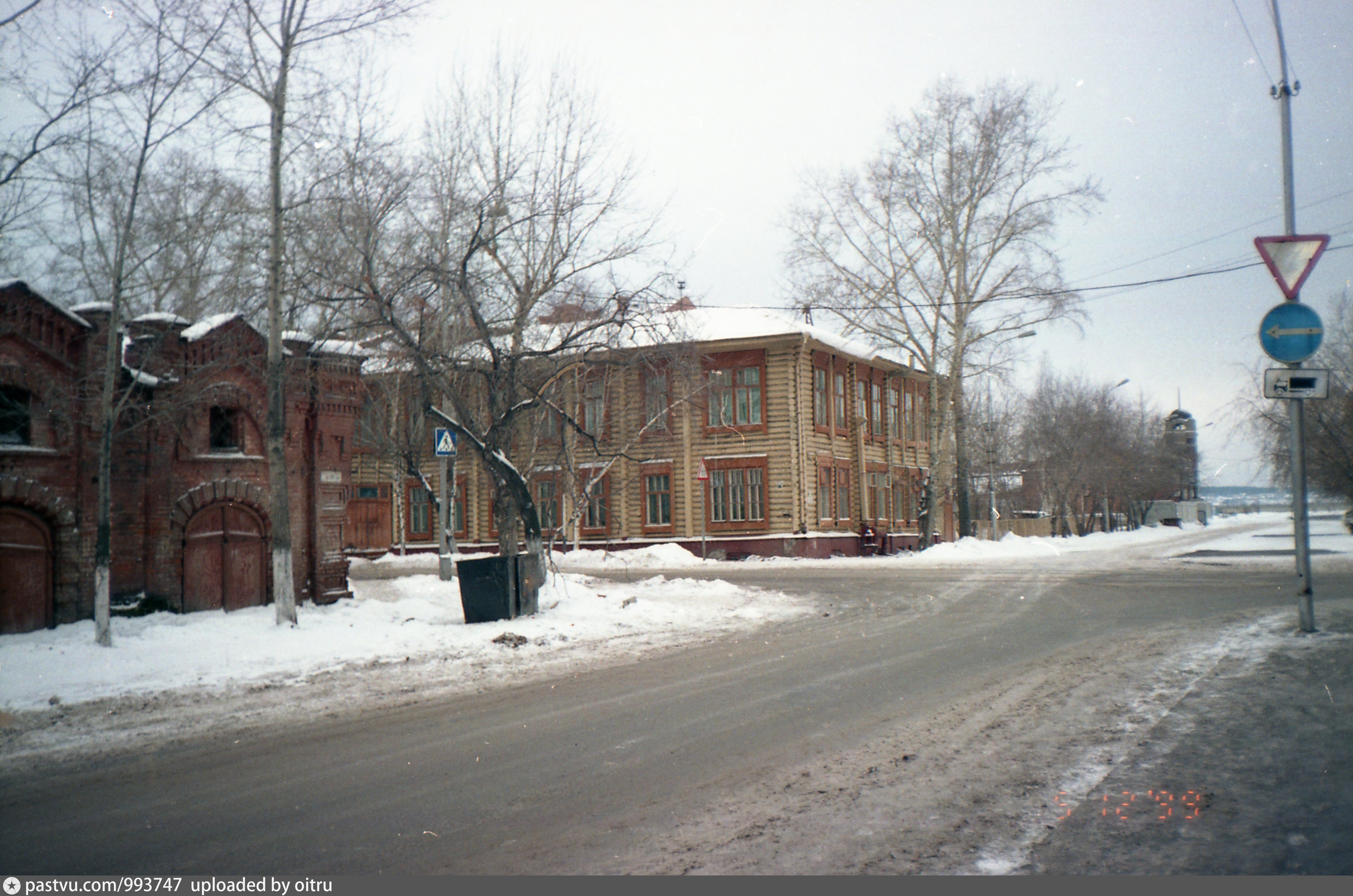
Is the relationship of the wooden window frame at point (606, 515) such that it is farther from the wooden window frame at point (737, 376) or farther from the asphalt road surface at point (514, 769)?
the asphalt road surface at point (514, 769)

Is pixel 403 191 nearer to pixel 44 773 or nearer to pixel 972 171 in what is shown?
pixel 44 773

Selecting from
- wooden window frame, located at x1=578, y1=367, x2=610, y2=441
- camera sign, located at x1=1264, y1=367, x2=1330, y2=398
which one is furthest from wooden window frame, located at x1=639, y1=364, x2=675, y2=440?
camera sign, located at x1=1264, y1=367, x2=1330, y2=398

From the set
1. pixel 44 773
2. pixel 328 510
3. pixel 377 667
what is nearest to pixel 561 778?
pixel 44 773

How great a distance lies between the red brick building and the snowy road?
241 inches

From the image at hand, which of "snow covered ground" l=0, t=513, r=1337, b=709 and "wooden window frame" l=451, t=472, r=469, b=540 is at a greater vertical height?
"wooden window frame" l=451, t=472, r=469, b=540

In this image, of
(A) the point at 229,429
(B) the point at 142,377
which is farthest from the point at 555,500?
(B) the point at 142,377

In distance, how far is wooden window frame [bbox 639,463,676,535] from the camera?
3625 centimetres

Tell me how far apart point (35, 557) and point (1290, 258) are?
1618 centimetres

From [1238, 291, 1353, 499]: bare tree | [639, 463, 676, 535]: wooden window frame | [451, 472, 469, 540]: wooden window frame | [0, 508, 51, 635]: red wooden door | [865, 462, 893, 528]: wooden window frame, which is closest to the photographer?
[0, 508, 51, 635]: red wooden door

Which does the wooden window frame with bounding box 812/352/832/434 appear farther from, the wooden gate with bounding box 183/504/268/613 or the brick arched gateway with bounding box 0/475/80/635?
the brick arched gateway with bounding box 0/475/80/635

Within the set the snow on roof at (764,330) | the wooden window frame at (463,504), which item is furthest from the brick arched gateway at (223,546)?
the wooden window frame at (463,504)

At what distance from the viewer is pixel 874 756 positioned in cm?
621

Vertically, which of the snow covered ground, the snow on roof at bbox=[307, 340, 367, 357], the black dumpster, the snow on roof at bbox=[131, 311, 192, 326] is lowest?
the snow covered ground

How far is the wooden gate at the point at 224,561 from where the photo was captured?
50.3ft
